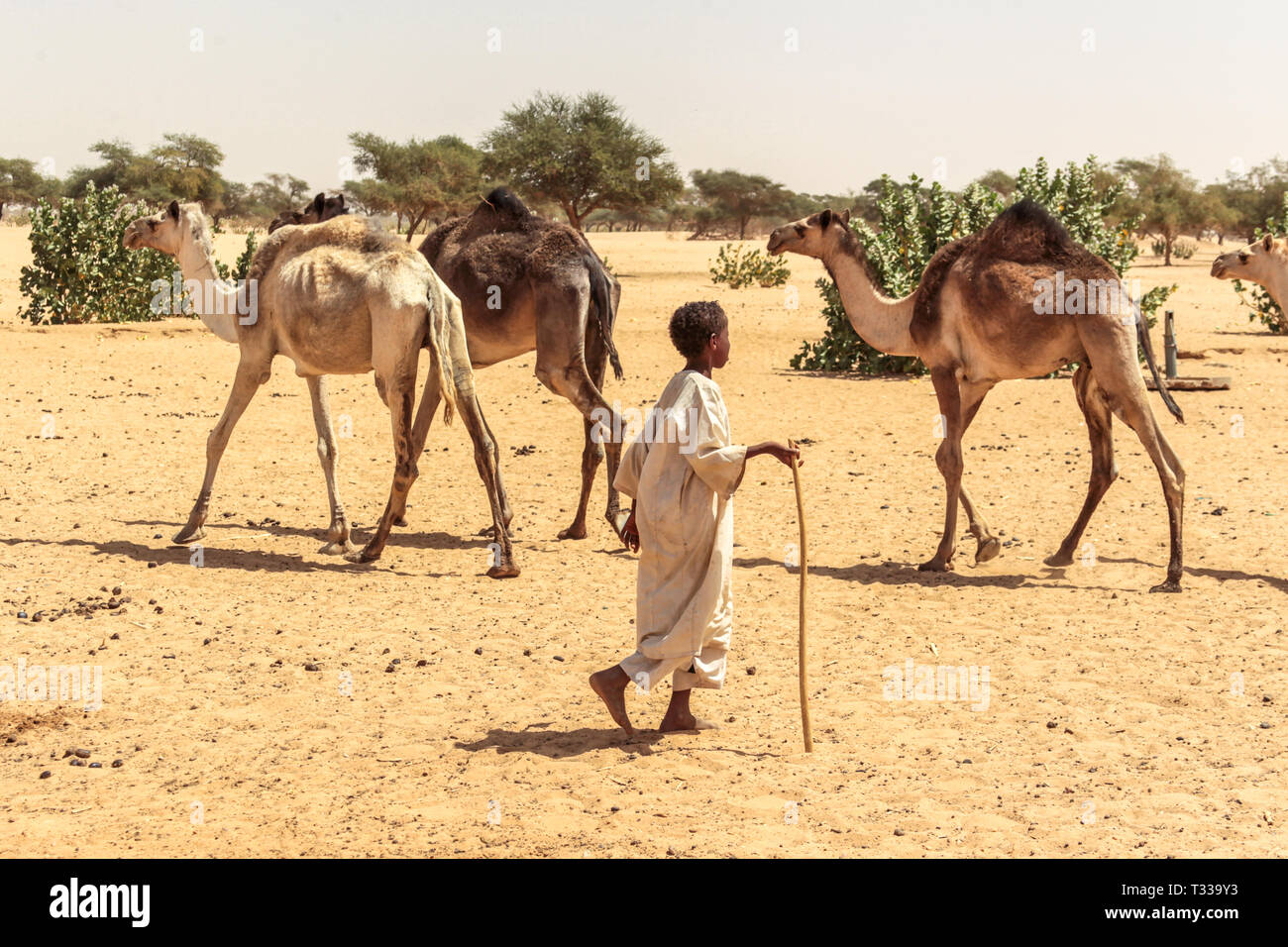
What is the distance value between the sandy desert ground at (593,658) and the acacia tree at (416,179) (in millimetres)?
31805

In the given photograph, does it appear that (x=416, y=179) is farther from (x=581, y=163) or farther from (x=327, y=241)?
(x=327, y=241)

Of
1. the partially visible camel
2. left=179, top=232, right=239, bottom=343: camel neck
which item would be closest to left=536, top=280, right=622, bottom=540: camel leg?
the partially visible camel

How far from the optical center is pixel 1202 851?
174 inches

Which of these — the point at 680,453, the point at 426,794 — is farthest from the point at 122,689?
the point at 680,453

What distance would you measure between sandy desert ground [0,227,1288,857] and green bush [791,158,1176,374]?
3.81 meters

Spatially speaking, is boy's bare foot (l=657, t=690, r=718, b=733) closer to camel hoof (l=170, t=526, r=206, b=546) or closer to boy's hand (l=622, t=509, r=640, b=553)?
boy's hand (l=622, t=509, r=640, b=553)

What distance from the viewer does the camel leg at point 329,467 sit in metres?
8.85

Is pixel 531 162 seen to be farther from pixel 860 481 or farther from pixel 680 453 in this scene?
pixel 680 453

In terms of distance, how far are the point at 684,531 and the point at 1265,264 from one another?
23.1ft

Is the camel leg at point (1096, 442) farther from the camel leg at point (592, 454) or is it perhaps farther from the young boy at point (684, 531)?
the young boy at point (684, 531)

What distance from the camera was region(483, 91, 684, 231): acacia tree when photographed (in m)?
Result: 38.2

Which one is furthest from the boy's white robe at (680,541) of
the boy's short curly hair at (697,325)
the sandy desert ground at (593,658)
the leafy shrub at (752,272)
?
the leafy shrub at (752,272)

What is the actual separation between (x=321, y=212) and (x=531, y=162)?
95.7ft

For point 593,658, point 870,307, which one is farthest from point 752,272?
point 593,658
